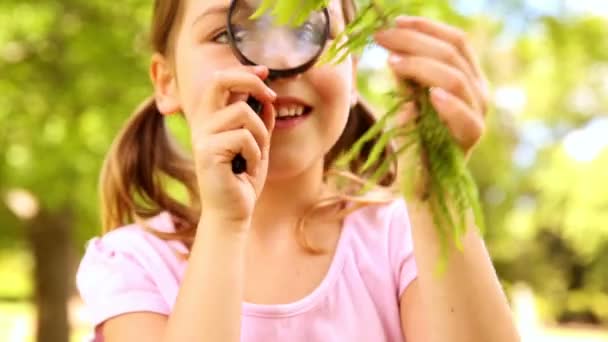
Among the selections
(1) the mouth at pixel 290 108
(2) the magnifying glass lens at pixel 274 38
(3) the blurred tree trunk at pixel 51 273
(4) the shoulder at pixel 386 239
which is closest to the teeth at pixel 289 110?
(1) the mouth at pixel 290 108

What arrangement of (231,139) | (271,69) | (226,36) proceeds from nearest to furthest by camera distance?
(231,139)
(271,69)
(226,36)

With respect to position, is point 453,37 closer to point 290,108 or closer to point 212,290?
point 290,108

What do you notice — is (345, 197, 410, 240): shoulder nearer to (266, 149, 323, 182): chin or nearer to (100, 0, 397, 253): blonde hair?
(100, 0, 397, 253): blonde hair

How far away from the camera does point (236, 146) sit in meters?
1.61

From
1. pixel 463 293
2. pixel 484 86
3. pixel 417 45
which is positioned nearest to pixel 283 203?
pixel 463 293

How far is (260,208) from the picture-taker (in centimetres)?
213

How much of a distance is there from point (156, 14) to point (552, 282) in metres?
24.2

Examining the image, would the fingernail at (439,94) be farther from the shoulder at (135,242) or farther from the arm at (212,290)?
the shoulder at (135,242)

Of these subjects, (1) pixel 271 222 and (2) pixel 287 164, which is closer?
(2) pixel 287 164

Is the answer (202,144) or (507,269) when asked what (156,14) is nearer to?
(202,144)

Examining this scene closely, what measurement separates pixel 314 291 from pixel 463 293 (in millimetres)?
595

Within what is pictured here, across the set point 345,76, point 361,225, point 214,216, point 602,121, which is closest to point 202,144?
point 214,216

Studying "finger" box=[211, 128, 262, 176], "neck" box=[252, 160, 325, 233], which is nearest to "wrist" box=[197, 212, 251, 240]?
"finger" box=[211, 128, 262, 176]

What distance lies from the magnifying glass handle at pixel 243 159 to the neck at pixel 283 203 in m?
0.45
